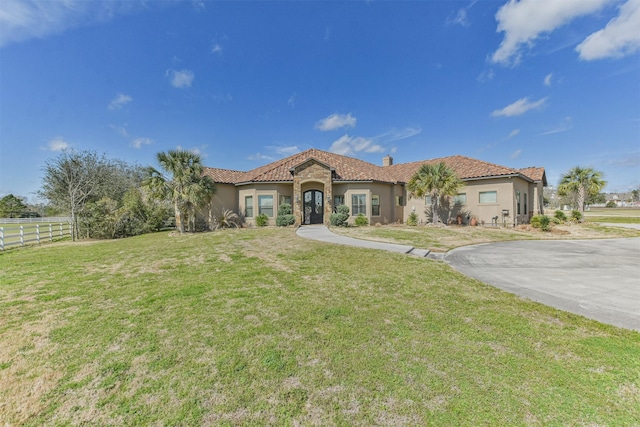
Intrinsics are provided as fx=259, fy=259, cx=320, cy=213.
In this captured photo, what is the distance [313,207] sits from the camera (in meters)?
22.6

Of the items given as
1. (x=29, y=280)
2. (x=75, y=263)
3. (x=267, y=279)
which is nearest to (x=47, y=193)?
(x=75, y=263)

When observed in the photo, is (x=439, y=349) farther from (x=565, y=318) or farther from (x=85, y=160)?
(x=85, y=160)

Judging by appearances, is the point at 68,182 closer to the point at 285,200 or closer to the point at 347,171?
the point at 285,200

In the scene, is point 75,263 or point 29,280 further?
point 75,263

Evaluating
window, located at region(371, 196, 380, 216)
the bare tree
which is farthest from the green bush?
the bare tree

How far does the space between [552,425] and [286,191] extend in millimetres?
20038

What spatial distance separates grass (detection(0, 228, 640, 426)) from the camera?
99.8 inches

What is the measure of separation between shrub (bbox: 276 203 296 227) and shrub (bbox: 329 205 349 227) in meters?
3.05

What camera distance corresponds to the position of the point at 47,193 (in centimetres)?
2155

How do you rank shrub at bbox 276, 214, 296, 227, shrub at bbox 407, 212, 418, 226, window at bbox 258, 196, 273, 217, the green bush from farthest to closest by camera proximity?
shrub at bbox 407, 212, 418, 226 → window at bbox 258, 196, 273, 217 → shrub at bbox 276, 214, 296, 227 → the green bush

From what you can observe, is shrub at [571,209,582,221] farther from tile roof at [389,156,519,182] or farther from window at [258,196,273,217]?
window at [258,196,273,217]

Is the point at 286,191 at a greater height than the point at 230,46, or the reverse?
the point at 230,46

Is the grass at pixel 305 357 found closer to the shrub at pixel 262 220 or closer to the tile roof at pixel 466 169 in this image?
the shrub at pixel 262 220

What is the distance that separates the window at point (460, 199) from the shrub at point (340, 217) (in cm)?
982
